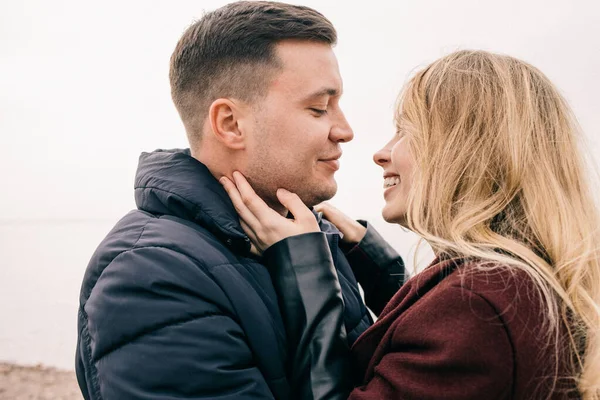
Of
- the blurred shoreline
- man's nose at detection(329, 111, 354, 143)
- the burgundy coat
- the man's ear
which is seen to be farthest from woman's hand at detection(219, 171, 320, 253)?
the blurred shoreline

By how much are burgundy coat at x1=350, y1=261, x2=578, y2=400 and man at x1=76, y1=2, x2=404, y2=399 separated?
44cm

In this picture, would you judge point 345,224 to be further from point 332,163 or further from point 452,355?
point 452,355

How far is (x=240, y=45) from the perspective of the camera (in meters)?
2.31

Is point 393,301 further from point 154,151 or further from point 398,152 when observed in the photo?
point 154,151

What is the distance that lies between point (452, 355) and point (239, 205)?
105cm

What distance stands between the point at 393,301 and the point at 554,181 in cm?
69

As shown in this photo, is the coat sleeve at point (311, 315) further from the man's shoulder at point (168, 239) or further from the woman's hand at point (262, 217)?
the man's shoulder at point (168, 239)

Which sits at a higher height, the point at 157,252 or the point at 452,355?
the point at 157,252

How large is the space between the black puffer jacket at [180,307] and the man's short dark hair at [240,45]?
1.55 feet

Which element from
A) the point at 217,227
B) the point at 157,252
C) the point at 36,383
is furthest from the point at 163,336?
the point at 36,383

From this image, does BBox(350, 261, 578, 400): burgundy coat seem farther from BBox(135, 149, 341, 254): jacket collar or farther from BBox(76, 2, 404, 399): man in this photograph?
BBox(135, 149, 341, 254): jacket collar

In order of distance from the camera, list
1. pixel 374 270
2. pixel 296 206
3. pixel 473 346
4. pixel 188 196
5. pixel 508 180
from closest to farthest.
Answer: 1. pixel 473 346
2. pixel 508 180
3. pixel 188 196
4. pixel 296 206
5. pixel 374 270

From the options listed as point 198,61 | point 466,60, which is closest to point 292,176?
point 198,61

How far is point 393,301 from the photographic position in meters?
1.80
